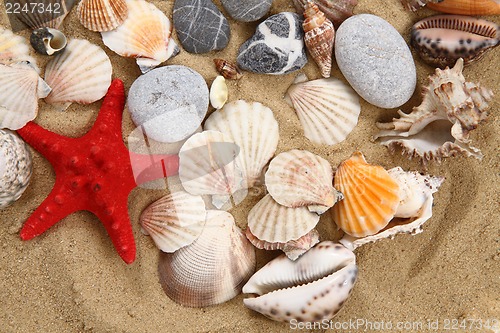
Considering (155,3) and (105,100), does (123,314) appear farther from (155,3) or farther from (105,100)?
(155,3)

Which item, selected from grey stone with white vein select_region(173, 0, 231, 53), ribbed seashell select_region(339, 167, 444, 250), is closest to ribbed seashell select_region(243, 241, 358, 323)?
ribbed seashell select_region(339, 167, 444, 250)

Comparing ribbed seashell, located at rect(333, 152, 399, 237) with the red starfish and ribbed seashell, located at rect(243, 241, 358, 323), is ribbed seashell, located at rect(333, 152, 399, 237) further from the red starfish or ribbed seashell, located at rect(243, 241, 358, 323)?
the red starfish

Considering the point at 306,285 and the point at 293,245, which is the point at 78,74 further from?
the point at 306,285

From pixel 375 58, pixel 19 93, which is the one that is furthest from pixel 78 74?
pixel 375 58

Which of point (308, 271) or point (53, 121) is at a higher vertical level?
point (53, 121)

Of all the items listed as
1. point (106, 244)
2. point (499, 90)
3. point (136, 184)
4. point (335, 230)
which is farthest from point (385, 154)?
point (106, 244)

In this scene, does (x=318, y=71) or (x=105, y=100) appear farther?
(x=318, y=71)
